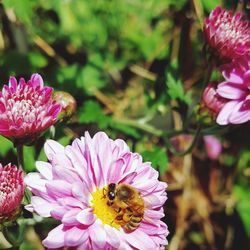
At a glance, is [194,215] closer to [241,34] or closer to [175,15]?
[175,15]

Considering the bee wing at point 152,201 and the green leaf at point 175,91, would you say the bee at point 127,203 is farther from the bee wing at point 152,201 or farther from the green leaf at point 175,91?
the green leaf at point 175,91

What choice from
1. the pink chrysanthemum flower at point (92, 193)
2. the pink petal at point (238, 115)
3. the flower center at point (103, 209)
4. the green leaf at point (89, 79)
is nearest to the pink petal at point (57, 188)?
the pink chrysanthemum flower at point (92, 193)

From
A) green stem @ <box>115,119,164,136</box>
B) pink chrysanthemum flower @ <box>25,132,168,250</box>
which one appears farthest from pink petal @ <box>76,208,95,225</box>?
green stem @ <box>115,119,164,136</box>

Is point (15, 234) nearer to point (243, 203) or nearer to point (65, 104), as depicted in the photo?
point (65, 104)

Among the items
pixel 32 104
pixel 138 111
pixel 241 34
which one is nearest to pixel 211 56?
pixel 241 34

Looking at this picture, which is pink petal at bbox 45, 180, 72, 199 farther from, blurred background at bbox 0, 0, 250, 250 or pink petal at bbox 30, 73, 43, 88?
blurred background at bbox 0, 0, 250, 250

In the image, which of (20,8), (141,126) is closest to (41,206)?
(20,8)
